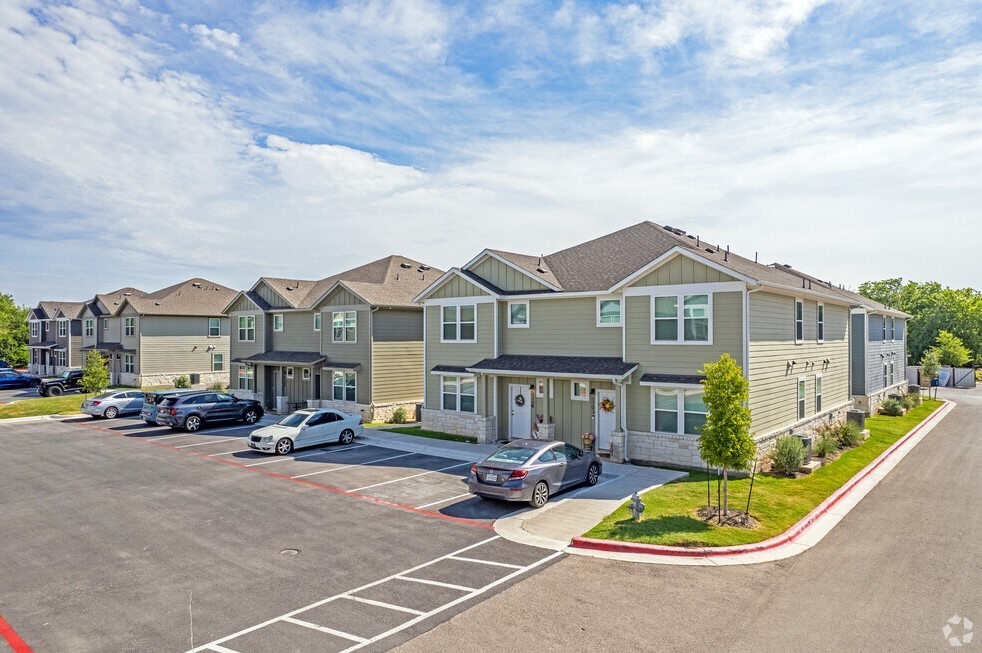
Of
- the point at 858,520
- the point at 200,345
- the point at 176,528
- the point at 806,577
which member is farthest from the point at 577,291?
the point at 200,345

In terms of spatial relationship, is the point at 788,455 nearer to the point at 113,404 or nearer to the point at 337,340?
the point at 337,340

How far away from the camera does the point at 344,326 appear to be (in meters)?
30.8

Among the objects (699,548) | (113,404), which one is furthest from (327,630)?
(113,404)

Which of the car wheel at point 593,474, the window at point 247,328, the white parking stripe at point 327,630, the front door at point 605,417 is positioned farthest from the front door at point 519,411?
the window at point 247,328

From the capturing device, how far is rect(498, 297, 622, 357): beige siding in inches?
838

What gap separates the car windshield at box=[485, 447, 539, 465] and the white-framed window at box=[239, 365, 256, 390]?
25.9m

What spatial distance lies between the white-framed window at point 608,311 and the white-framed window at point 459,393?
6.09 m

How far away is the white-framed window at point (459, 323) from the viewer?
25.0m

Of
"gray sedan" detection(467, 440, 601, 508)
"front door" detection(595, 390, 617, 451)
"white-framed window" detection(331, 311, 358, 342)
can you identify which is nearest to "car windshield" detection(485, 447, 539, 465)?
"gray sedan" detection(467, 440, 601, 508)

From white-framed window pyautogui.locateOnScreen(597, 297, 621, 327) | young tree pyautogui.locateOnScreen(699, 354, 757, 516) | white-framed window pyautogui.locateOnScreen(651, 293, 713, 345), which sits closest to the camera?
young tree pyautogui.locateOnScreen(699, 354, 757, 516)

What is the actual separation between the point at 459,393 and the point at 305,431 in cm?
633

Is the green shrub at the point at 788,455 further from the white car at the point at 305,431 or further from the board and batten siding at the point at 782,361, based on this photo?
the white car at the point at 305,431

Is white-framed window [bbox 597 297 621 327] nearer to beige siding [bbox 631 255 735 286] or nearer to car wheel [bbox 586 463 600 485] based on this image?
beige siding [bbox 631 255 735 286]

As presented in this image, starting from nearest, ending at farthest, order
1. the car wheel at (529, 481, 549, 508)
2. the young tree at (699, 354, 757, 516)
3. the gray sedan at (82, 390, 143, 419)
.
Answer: the young tree at (699, 354, 757, 516) → the car wheel at (529, 481, 549, 508) → the gray sedan at (82, 390, 143, 419)
